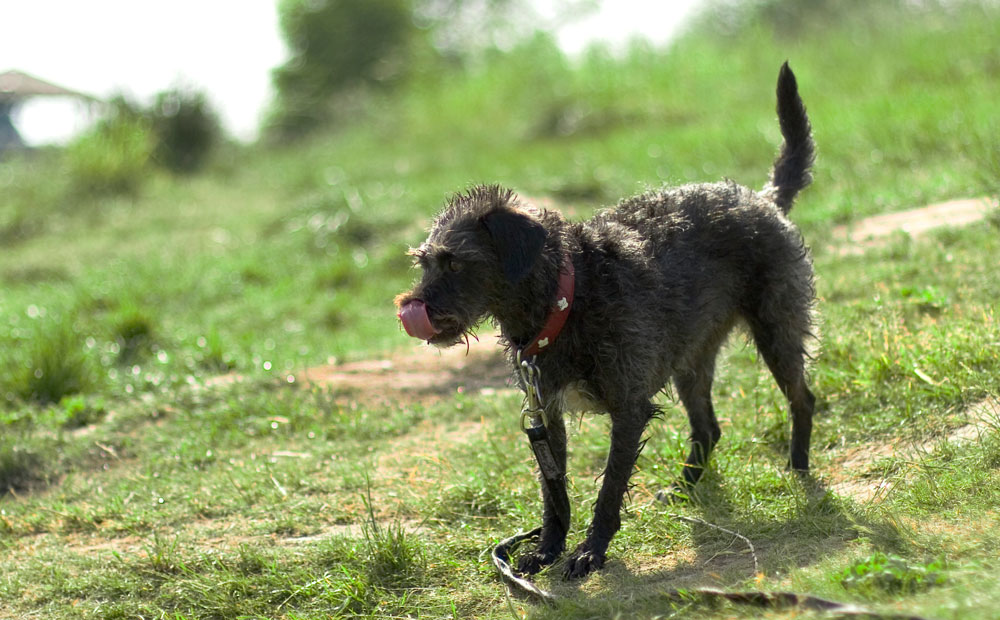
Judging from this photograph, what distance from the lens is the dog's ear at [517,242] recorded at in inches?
164

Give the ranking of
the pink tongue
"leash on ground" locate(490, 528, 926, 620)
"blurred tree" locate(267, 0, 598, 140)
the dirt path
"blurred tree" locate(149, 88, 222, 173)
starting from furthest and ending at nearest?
"blurred tree" locate(267, 0, 598, 140)
"blurred tree" locate(149, 88, 222, 173)
the dirt path
the pink tongue
"leash on ground" locate(490, 528, 926, 620)

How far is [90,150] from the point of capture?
52.7 ft

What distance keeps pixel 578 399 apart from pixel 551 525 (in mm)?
610

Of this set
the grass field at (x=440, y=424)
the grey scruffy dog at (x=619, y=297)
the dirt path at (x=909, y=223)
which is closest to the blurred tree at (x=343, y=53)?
the grass field at (x=440, y=424)

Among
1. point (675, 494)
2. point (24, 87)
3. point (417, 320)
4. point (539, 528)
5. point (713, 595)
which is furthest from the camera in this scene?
point (24, 87)

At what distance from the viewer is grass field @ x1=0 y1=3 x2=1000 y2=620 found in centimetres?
429

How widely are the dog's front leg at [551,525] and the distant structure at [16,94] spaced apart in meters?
13.2

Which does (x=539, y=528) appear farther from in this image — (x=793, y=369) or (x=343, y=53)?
(x=343, y=53)

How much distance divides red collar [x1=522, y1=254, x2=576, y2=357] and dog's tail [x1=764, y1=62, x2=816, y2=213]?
66.9 inches

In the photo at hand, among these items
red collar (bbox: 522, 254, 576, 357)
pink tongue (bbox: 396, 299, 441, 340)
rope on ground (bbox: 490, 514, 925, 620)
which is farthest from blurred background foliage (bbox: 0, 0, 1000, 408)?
rope on ground (bbox: 490, 514, 925, 620)

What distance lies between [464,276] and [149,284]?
22.9ft

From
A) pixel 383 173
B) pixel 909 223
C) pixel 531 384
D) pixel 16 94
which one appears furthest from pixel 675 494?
pixel 16 94

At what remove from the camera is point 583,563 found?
14.2 ft

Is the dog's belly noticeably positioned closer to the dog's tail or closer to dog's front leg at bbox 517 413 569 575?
dog's front leg at bbox 517 413 569 575
